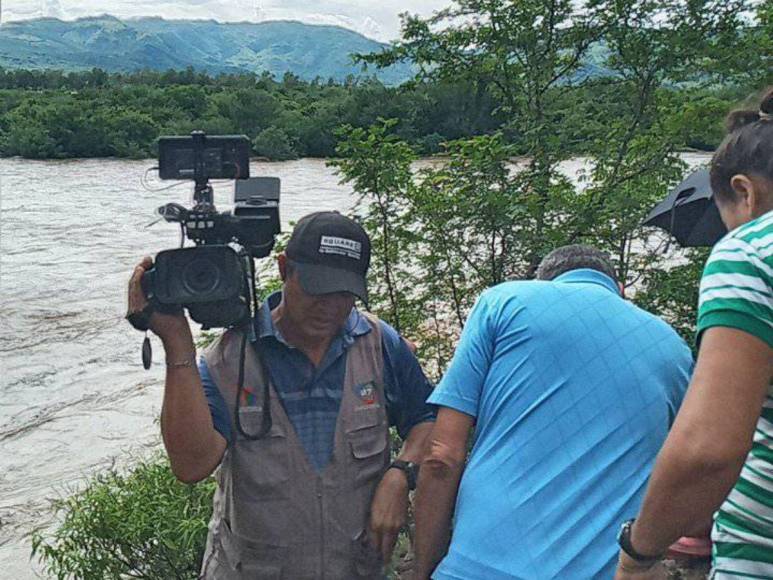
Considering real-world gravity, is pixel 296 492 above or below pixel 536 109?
below

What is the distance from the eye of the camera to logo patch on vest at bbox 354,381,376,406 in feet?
7.27

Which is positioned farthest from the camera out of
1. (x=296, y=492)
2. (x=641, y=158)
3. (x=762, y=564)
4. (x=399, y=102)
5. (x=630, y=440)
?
(x=399, y=102)

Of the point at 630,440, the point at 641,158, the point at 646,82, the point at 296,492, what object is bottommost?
the point at 296,492

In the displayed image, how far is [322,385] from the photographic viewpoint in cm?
220

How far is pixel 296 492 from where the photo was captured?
2.14 m

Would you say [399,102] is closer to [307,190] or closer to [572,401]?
[307,190]

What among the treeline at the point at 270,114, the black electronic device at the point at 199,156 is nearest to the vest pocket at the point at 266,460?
the black electronic device at the point at 199,156

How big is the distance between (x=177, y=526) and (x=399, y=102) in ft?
32.5

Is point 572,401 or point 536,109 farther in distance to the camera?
point 536,109

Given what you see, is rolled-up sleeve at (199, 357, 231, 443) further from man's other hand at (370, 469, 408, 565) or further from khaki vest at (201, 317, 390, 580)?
man's other hand at (370, 469, 408, 565)

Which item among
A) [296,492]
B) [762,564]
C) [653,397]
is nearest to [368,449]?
[296,492]

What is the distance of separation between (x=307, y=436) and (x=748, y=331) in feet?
3.67

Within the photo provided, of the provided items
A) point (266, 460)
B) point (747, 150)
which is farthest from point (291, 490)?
point (747, 150)

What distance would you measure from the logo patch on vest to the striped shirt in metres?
0.88
